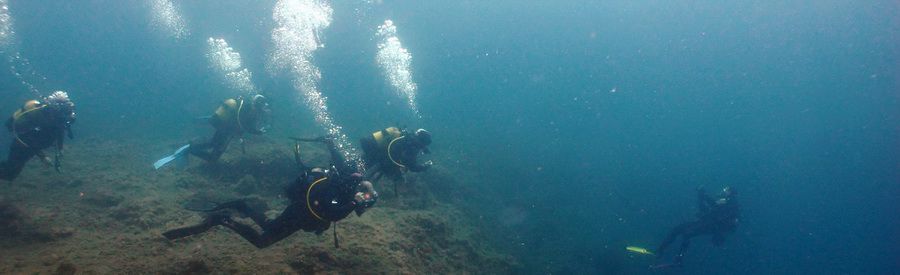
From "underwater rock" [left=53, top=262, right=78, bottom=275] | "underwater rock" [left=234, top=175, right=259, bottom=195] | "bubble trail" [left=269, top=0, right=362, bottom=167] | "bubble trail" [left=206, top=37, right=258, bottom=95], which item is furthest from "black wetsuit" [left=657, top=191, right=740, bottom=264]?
"bubble trail" [left=206, top=37, right=258, bottom=95]

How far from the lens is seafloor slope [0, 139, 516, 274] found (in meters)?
4.77

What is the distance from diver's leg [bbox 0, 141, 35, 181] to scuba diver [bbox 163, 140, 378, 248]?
17.9 feet

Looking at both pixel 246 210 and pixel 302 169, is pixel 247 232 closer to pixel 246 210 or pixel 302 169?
pixel 246 210

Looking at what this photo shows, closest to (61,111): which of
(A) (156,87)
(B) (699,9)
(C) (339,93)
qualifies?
(C) (339,93)

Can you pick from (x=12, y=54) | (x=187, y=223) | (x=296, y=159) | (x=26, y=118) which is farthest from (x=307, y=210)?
(x=12, y=54)

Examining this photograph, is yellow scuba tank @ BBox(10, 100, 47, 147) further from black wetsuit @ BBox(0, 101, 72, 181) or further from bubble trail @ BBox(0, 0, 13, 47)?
bubble trail @ BBox(0, 0, 13, 47)

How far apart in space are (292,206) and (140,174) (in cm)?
787

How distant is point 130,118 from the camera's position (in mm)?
24344

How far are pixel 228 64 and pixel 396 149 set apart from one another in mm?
53458

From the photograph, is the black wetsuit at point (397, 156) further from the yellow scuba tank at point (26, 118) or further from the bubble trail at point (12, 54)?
the bubble trail at point (12, 54)

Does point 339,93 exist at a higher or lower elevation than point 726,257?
higher

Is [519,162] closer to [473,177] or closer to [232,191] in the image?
[473,177]

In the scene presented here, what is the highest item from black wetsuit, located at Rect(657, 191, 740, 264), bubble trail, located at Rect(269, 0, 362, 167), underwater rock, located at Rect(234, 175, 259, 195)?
bubble trail, located at Rect(269, 0, 362, 167)

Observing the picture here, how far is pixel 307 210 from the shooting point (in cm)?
455
